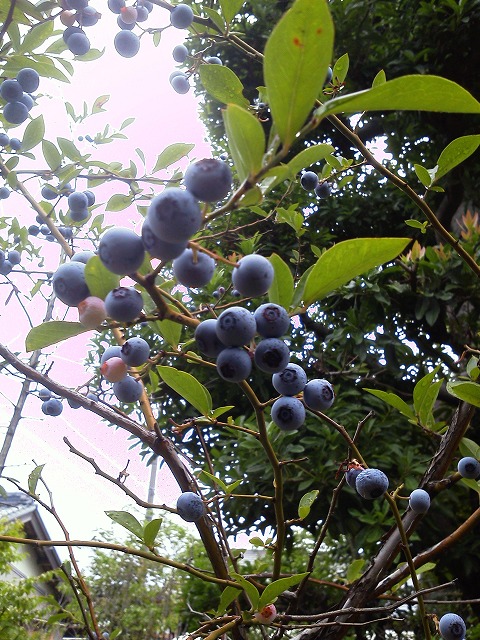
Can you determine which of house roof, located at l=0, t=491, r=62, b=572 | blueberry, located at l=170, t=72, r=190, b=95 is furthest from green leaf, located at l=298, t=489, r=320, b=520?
house roof, located at l=0, t=491, r=62, b=572

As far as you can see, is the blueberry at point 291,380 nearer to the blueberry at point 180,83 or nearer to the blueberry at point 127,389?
the blueberry at point 127,389

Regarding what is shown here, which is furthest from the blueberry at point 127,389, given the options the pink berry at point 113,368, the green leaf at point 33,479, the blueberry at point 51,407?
the blueberry at point 51,407

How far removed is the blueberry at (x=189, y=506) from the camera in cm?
73

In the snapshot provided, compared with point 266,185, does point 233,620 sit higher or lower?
lower

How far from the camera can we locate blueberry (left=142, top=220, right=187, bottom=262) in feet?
1.15

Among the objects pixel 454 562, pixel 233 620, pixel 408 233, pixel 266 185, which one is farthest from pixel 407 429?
pixel 266 185

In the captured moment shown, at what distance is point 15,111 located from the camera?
1.13m

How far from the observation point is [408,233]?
162 inches

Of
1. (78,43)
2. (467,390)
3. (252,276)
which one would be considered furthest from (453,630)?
(78,43)

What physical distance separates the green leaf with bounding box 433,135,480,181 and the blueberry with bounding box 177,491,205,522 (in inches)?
25.2

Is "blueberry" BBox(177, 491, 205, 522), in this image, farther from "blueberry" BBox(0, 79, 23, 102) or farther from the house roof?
the house roof

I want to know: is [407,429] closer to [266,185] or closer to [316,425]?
[316,425]

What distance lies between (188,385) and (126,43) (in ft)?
3.02

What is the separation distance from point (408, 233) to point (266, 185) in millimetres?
3943
